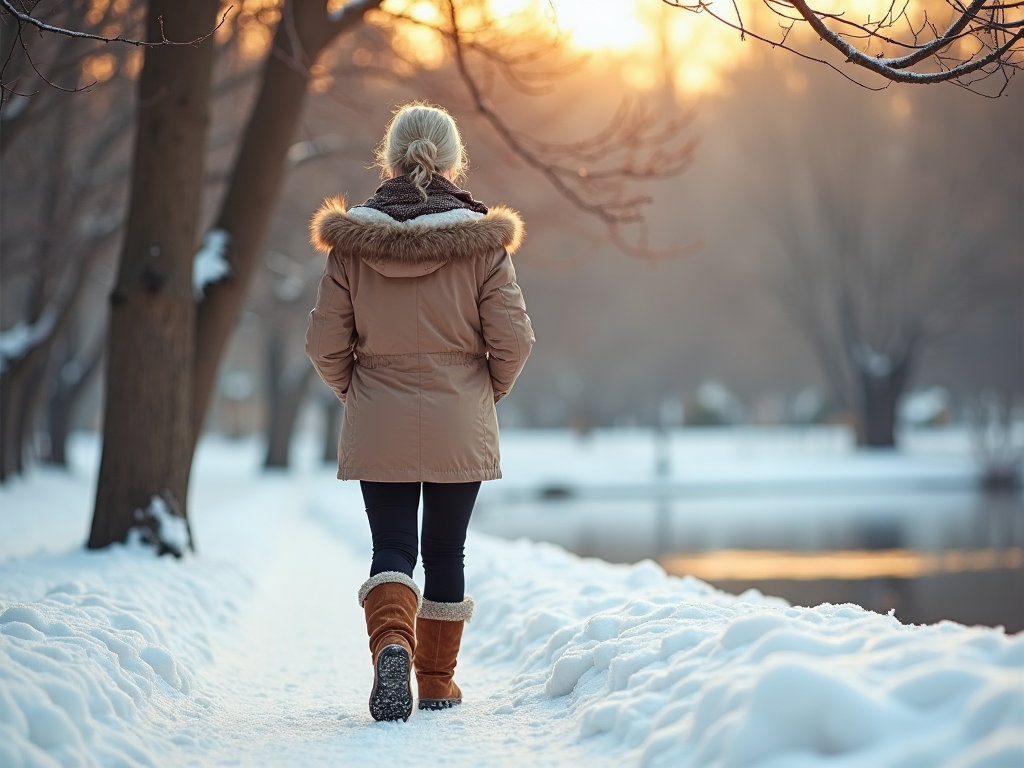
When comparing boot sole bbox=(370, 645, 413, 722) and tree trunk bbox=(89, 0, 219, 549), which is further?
tree trunk bbox=(89, 0, 219, 549)

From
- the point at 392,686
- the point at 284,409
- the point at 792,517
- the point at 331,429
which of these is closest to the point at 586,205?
the point at 392,686

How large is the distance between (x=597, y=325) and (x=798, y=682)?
30908 mm

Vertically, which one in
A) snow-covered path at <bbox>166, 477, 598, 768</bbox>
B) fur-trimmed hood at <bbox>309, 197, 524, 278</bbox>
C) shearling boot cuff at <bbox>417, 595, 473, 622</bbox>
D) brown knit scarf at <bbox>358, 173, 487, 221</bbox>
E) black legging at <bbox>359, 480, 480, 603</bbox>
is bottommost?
snow-covered path at <bbox>166, 477, 598, 768</bbox>

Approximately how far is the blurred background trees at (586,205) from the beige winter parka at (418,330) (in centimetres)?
205

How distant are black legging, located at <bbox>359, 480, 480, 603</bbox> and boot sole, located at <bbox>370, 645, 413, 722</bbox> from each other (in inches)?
12.1

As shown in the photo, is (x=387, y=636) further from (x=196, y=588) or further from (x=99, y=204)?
(x=99, y=204)

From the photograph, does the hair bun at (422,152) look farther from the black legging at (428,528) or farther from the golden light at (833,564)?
the golden light at (833,564)

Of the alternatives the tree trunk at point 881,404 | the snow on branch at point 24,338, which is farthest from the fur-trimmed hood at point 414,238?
the tree trunk at point 881,404

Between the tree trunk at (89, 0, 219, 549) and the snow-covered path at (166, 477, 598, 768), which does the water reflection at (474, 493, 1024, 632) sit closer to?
the snow-covered path at (166, 477, 598, 768)

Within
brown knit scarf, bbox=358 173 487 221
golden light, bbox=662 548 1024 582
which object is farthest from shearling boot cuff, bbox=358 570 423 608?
golden light, bbox=662 548 1024 582

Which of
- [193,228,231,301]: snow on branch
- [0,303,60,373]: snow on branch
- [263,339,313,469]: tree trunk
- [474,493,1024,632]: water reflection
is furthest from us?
[263,339,313,469]: tree trunk

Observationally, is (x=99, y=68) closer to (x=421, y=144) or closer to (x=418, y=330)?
(x=421, y=144)

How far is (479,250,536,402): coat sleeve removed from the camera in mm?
3543

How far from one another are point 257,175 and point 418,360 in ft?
13.8
